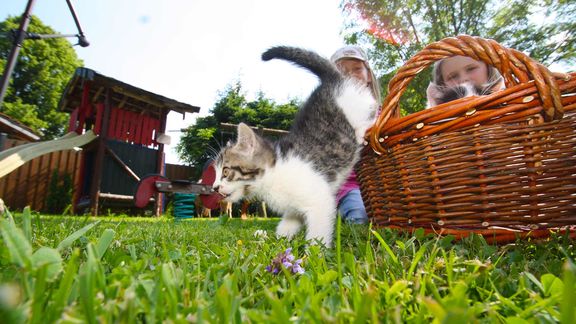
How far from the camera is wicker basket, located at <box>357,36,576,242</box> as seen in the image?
1.09 meters

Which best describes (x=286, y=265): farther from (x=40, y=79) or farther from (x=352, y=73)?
(x=40, y=79)

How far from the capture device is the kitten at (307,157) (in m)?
1.91

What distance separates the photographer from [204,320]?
412mm

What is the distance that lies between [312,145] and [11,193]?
1065 centimetres

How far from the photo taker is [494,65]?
1.19 metres

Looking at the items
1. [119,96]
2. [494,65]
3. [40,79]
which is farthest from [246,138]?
[40,79]

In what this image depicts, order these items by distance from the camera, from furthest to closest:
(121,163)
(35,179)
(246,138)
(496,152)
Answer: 1. (35,179)
2. (121,163)
3. (246,138)
4. (496,152)

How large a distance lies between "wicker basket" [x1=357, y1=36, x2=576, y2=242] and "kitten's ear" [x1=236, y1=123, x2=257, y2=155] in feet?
3.77

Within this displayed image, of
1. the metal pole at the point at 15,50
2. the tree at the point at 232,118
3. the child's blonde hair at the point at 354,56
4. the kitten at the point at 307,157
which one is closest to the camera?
the kitten at the point at 307,157

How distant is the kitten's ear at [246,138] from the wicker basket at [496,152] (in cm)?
115

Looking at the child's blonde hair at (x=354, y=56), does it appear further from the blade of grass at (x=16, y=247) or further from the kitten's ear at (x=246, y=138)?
the blade of grass at (x=16, y=247)

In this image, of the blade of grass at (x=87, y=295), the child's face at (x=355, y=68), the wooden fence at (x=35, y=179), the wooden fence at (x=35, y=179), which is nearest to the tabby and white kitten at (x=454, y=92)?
the child's face at (x=355, y=68)

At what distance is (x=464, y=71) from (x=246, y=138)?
6.09 feet

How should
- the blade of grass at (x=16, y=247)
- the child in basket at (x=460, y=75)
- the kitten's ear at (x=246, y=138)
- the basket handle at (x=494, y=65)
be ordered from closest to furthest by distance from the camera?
1. the blade of grass at (x=16, y=247)
2. the basket handle at (x=494, y=65)
3. the kitten's ear at (x=246, y=138)
4. the child in basket at (x=460, y=75)
